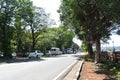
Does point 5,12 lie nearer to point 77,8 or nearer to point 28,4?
point 28,4

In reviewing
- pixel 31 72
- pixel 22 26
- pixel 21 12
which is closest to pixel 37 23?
pixel 22 26

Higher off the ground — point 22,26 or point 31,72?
point 22,26

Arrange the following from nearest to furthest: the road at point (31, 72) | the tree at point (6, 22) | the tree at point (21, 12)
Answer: the road at point (31, 72) < the tree at point (6, 22) < the tree at point (21, 12)

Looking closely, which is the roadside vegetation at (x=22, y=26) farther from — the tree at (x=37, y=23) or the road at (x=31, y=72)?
the road at (x=31, y=72)

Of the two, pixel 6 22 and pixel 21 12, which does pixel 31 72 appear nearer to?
pixel 6 22

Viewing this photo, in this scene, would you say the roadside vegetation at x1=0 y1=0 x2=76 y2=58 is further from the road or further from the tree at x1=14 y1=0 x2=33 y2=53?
the road

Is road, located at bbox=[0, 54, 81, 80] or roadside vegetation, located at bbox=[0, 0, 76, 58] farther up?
roadside vegetation, located at bbox=[0, 0, 76, 58]

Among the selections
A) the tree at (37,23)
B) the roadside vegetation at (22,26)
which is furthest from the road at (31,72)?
the tree at (37,23)

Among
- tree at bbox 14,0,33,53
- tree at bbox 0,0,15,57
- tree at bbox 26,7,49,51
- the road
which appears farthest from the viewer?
tree at bbox 26,7,49,51

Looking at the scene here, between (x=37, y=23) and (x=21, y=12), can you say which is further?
(x=37, y=23)

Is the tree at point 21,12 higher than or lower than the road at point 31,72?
higher

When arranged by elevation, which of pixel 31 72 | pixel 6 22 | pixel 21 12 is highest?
pixel 21 12

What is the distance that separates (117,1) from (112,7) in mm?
1227

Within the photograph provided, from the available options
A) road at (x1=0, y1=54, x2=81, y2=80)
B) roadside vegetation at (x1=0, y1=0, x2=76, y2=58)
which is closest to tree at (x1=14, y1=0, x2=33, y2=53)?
roadside vegetation at (x1=0, y1=0, x2=76, y2=58)
